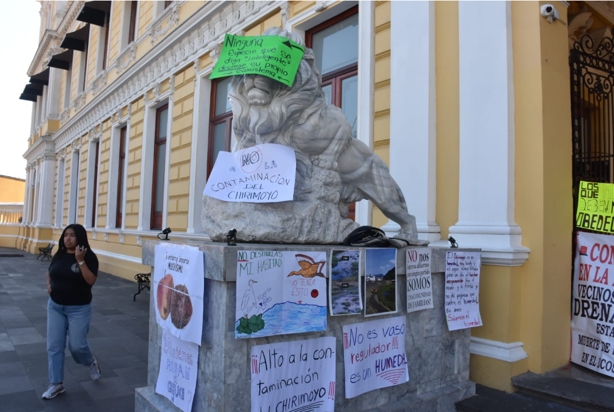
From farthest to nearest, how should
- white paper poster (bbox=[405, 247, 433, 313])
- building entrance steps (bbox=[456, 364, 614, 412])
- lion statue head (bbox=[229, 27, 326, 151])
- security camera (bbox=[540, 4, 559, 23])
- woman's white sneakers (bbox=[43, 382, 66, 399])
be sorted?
security camera (bbox=[540, 4, 559, 23]) < woman's white sneakers (bbox=[43, 382, 66, 399]) < building entrance steps (bbox=[456, 364, 614, 412]) < white paper poster (bbox=[405, 247, 433, 313]) < lion statue head (bbox=[229, 27, 326, 151])

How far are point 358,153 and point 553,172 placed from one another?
6.50ft

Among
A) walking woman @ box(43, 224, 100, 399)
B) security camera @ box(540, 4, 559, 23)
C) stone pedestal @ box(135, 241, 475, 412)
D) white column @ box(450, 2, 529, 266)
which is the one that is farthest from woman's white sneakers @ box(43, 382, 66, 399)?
security camera @ box(540, 4, 559, 23)

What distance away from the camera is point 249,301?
231cm

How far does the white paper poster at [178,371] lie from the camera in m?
2.49

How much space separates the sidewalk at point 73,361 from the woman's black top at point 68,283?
810 mm

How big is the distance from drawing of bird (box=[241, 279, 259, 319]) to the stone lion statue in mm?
476

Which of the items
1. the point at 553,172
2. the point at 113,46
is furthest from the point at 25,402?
the point at 113,46

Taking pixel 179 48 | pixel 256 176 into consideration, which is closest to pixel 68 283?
pixel 256 176

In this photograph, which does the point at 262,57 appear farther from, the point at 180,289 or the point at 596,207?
the point at 596,207

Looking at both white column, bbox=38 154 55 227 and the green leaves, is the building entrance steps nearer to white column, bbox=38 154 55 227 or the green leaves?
the green leaves

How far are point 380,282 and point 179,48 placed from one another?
8918 mm

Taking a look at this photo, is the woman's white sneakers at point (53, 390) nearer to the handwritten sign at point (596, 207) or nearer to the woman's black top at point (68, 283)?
the woman's black top at point (68, 283)

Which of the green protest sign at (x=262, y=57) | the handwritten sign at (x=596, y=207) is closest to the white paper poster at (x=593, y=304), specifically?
the handwritten sign at (x=596, y=207)

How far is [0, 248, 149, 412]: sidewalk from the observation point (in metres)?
3.66
